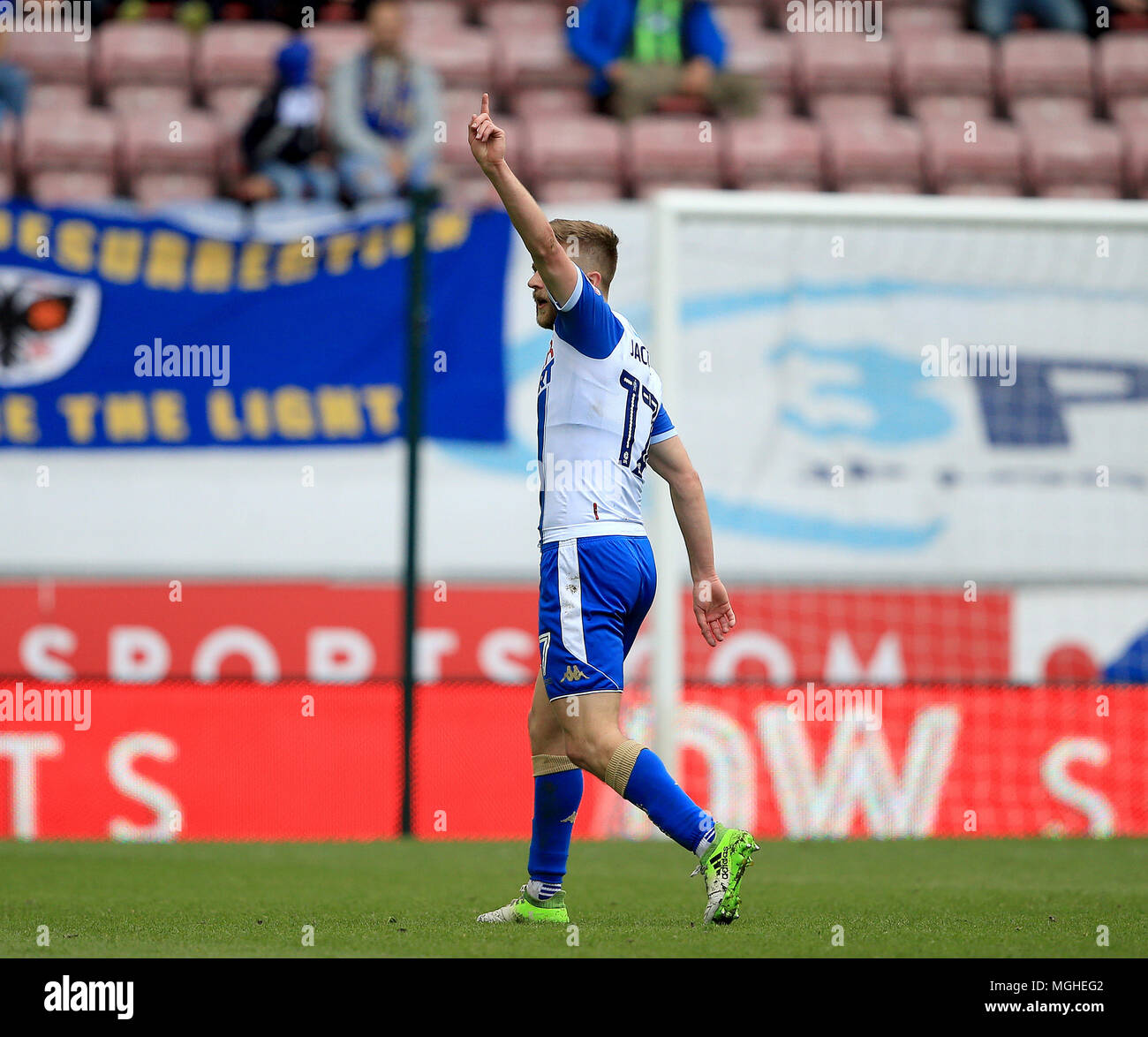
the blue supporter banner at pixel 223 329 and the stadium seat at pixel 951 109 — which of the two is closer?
the blue supporter banner at pixel 223 329

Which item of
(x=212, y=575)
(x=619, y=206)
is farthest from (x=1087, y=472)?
(x=212, y=575)

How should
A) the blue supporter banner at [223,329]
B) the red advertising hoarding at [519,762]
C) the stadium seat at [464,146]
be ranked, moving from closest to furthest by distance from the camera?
the red advertising hoarding at [519,762]
the blue supporter banner at [223,329]
the stadium seat at [464,146]

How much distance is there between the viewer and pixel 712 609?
450cm

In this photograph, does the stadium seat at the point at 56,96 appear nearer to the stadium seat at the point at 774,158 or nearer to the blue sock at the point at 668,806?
the stadium seat at the point at 774,158

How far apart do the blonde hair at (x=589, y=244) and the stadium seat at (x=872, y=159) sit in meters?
6.94

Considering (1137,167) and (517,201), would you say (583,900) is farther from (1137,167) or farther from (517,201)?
(1137,167)

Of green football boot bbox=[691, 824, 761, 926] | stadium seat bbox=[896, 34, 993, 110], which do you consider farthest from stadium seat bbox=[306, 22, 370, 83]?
green football boot bbox=[691, 824, 761, 926]

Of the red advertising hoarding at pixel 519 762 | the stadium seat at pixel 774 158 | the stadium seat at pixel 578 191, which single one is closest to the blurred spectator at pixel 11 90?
the stadium seat at pixel 578 191

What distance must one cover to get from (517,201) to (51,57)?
350 inches

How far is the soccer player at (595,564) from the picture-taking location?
14.0ft

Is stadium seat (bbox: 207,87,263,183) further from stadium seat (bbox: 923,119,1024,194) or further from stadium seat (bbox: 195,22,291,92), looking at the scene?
stadium seat (bbox: 923,119,1024,194)

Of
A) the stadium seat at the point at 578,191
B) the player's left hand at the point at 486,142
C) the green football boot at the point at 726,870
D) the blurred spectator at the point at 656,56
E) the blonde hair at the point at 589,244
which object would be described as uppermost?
the blurred spectator at the point at 656,56

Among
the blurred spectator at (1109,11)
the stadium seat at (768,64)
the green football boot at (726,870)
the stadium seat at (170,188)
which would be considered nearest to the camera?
the green football boot at (726,870)

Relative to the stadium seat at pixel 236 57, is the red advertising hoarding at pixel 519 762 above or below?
below
